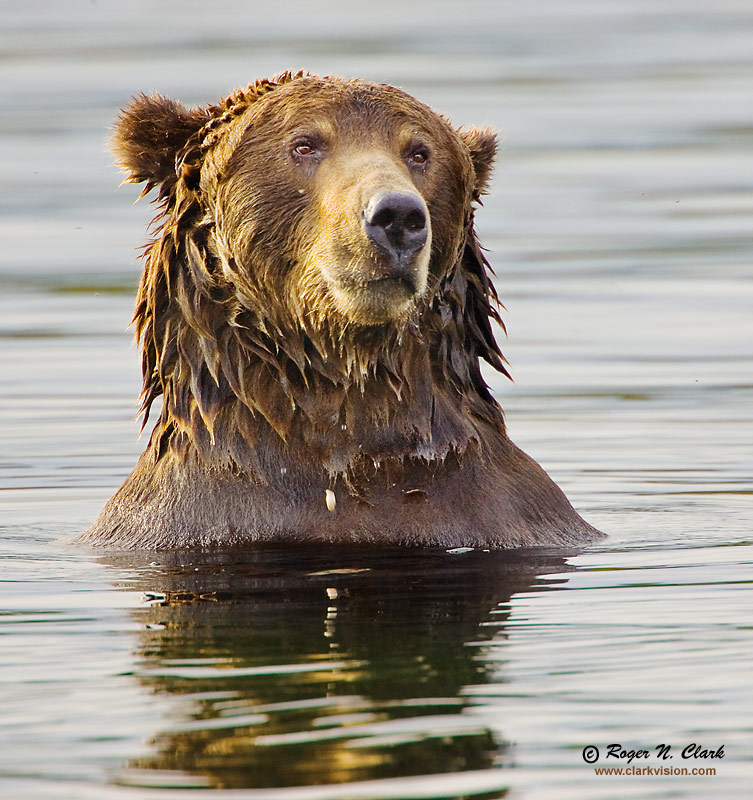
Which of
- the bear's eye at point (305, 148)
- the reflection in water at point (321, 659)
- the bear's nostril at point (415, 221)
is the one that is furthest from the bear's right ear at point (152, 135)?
the reflection in water at point (321, 659)

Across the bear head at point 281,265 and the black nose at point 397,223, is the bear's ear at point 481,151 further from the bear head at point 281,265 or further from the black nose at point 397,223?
the black nose at point 397,223

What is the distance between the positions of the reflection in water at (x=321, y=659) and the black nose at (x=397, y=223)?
124 cm

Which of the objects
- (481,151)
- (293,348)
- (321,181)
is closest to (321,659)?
(293,348)

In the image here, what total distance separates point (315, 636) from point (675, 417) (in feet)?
18.9

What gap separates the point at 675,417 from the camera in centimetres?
1202

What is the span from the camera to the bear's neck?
26.2 feet

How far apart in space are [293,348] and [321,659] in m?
2.02

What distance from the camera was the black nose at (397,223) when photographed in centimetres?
727

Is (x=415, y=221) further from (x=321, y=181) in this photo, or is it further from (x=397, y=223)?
(x=321, y=181)

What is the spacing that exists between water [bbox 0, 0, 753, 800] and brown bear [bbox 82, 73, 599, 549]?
0.22 meters

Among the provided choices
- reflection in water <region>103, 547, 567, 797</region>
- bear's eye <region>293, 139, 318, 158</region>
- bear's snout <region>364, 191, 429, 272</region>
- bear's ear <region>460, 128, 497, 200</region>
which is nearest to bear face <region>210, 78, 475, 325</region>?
bear's eye <region>293, 139, 318, 158</region>

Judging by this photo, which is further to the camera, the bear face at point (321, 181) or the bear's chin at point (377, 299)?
the bear face at point (321, 181)

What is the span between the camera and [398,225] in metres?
7.33

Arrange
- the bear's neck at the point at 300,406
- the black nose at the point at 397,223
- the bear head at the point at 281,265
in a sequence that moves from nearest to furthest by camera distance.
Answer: the black nose at the point at 397,223, the bear head at the point at 281,265, the bear's neck at the point at 300,406
